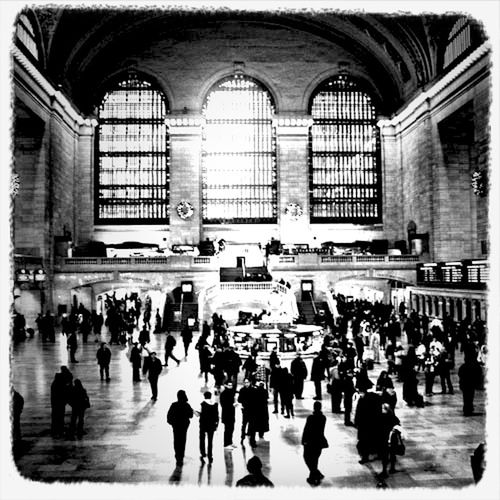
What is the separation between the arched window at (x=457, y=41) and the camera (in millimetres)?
30600

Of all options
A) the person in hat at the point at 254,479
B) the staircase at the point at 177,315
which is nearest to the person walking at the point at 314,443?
the person in hat at the point at 254,479

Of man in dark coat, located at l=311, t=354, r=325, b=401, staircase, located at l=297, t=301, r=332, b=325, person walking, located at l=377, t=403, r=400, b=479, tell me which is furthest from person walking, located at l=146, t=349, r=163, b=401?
staircase, located at l=297, t=301, r=332, b=325

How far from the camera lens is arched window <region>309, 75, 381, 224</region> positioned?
140 ft

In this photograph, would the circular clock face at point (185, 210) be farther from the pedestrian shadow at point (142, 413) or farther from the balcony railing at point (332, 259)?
the pedestrian shadow at point (142, 413)

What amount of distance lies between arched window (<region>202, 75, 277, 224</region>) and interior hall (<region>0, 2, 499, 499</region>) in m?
0.13

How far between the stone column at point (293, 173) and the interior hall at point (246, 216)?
13 cm

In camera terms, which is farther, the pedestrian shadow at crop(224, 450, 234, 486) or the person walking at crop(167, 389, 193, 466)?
the person walking at crop(167, 389, 193, 466)

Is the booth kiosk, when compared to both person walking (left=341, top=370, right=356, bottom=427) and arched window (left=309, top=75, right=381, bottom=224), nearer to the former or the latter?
person walking (left=341, top=370, right=356, bottom=427)

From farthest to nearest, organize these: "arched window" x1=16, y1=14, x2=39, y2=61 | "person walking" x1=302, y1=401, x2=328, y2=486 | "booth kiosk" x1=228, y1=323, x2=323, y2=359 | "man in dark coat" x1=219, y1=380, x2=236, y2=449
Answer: "arched window" x1=16, y1=14, x2=39, y2=61
"booth kiosk" x1=228, y1=323, x2=323, y2=359
"man in dark coat" x1=219, y1=380, x2=236, y2=449
"person walking" x1=302, y1=401, x2=328, y2=486

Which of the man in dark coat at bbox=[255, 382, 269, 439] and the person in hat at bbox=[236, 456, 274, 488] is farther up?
the person in hat at bbox=[236, 456, 274, 488]

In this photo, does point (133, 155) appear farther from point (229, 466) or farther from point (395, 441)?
point (395, 441)

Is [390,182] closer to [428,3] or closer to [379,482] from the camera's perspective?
[379,482]

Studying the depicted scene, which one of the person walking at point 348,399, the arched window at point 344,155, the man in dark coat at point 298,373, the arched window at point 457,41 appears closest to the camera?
the person walking at point 348,399

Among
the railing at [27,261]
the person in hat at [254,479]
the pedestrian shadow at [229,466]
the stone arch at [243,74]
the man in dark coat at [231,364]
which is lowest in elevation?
the pedestrian shadow at [229,466]
